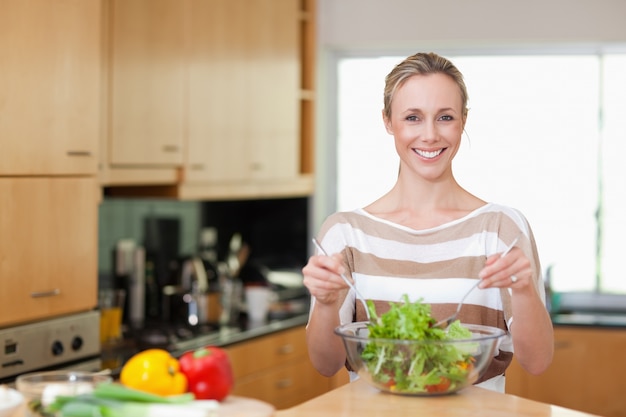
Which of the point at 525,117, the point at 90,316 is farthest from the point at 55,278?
the point at 525,117

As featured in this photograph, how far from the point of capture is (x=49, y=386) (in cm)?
179

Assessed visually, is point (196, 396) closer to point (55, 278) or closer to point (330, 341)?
point (330, 341)

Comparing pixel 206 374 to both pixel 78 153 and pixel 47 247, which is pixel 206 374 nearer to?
pixel 47 247

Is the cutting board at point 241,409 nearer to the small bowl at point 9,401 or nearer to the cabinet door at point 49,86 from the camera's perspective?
the small bowl at point 9,401

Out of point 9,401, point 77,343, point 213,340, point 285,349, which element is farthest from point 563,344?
point 9,401

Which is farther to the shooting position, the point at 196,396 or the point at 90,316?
the point at 90,316

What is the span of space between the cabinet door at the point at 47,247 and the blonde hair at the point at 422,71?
50.2 inches

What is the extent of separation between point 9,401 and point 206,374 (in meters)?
0.40

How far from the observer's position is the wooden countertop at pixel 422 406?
185 cm

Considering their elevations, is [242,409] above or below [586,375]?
above

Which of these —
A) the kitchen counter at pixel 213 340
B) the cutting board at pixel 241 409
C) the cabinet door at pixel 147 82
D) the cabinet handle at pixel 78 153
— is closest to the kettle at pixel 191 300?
the kitchen counter at pixel 213 340

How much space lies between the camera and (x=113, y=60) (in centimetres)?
361

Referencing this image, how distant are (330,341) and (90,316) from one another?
140 cm

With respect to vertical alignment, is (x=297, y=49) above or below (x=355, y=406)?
above
